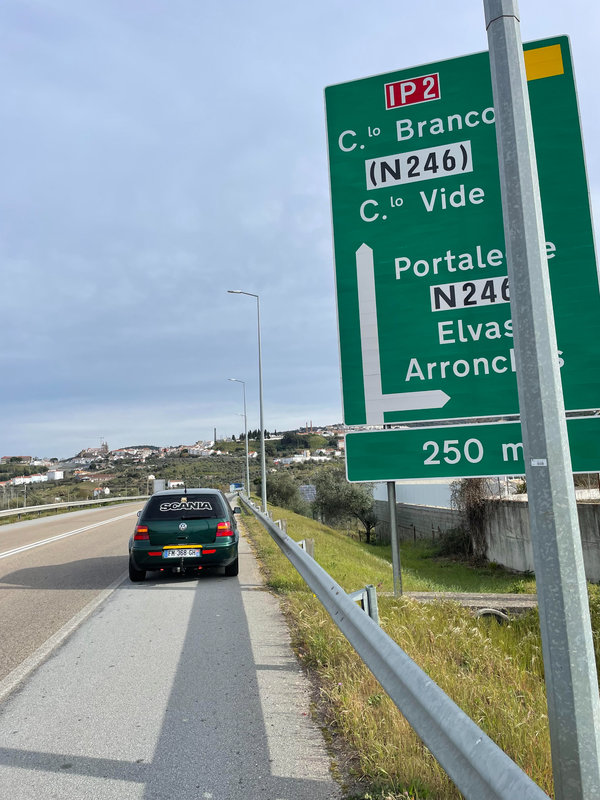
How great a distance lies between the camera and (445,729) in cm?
241

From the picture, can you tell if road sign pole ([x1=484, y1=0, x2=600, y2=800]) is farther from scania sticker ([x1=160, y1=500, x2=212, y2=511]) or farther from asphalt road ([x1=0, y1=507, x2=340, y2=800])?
scania sticker ([x1=160, y1=500, x2=212, y2=511])

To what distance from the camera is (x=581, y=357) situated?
6395 millimetres

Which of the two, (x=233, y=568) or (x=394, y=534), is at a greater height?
(x=394, y=534)

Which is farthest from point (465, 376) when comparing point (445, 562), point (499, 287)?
point (445, 562)

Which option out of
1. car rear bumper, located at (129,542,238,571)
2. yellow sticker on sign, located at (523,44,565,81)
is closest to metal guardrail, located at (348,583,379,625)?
yellow sticker on sign, located at (523,44,565,81)

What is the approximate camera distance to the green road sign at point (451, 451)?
6434 millimetres

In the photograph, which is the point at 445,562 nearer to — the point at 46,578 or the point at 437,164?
the point at 46,578

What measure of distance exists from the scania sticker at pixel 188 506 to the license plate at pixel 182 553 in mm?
733

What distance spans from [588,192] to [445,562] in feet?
82.4

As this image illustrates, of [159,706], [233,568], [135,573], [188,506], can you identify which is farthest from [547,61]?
[135,573]

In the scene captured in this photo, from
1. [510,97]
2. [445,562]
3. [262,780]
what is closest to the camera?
[510,97]

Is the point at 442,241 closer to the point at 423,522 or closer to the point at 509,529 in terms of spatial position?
the point at 509,529

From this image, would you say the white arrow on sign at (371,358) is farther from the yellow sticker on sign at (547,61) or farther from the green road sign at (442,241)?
the yellow sticker on sign at (547,61)

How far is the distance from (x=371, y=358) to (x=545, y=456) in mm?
4670
